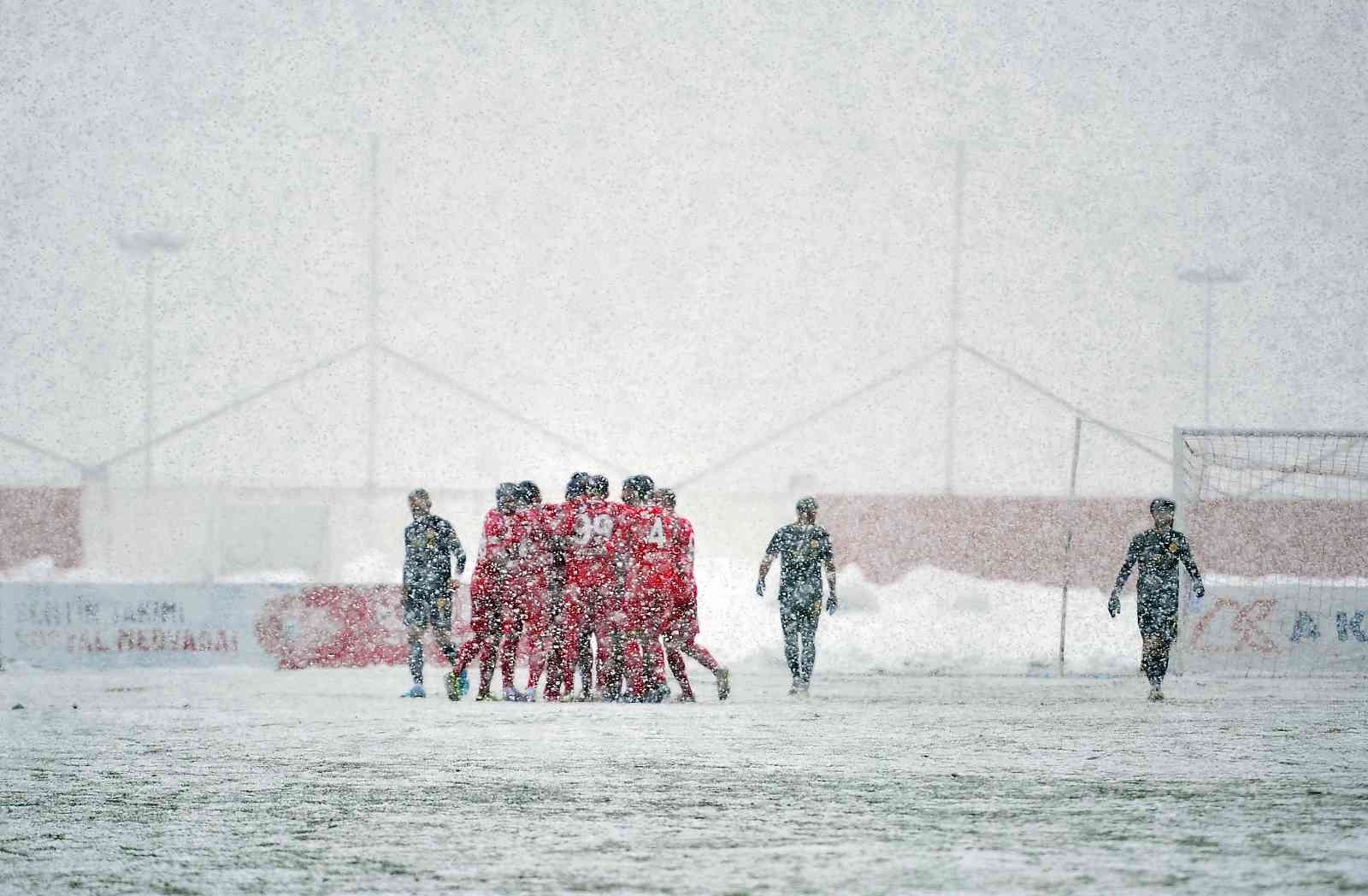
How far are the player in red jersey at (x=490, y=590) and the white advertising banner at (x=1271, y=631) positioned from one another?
7.56m

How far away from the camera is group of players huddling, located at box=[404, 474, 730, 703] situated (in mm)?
13508

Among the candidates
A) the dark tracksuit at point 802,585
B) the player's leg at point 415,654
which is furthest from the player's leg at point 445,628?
the dark tracksuit at point 802,585

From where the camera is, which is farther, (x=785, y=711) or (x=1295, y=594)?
(x=1295, y=594)

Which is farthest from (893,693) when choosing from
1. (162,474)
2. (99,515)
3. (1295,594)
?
(162,474)

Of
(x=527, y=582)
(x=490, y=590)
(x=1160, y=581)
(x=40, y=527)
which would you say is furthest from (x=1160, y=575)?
(x=40, y=527)

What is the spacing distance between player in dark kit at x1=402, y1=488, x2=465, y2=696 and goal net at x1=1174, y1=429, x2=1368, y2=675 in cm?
752

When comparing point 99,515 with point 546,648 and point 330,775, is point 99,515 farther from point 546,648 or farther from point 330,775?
point 330,775

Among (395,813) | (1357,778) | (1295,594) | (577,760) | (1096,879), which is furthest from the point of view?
(1295,594)

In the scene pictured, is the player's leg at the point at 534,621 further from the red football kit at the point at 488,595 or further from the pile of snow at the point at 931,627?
the pile of snow at the point at 931,627

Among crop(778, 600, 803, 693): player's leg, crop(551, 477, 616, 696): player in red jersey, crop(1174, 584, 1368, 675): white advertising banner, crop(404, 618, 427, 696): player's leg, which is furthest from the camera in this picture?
crop(1174, 584, 1368, 675): white advertising banner

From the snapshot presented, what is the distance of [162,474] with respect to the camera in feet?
126

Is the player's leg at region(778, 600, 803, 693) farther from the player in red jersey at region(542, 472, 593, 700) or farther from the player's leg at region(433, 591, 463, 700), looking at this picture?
the player's leg at region(433, 591, 463, 700)

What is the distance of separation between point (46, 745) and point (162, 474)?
29323 mm

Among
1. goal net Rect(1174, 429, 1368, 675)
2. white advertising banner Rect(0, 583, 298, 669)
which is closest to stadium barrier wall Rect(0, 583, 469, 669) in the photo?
white advertising banner Rect(0, 583, 298, 669)
